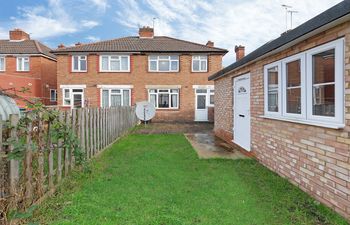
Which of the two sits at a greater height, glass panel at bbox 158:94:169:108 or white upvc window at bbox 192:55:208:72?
white upvc window at bbox 192:55:208:72

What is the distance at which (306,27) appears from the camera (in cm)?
387

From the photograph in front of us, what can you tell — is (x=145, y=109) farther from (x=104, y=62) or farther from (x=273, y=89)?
(x=273, y=89)

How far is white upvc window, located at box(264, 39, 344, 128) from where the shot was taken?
3408 millimetres

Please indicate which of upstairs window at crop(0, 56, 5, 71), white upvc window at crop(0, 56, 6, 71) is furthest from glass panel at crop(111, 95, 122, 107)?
upstairs window at crop(0, 56, 5, 71)

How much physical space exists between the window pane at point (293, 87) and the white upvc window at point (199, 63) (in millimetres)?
15328

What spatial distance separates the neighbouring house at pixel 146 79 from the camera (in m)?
19.9

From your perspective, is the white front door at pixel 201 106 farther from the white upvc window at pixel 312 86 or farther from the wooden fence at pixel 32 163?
the wooden fence at pixel 32 163

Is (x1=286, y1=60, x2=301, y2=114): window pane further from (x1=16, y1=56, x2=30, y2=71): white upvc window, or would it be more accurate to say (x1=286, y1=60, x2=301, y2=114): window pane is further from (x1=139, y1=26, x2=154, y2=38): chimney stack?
(x1=16, y1=56, x2=30, y2=71): white upvc window

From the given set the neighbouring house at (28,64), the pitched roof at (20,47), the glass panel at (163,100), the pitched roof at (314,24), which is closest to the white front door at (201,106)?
the glass panel at (163,100)

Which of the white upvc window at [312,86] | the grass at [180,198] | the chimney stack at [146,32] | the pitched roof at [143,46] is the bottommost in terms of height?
the grass at [180,198]

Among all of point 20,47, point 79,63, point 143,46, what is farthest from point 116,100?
point 20,47

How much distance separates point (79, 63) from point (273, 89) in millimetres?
17908

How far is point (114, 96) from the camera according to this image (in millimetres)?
20141

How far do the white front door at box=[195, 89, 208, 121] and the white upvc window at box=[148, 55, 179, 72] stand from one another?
287 centimetres
